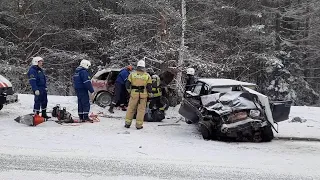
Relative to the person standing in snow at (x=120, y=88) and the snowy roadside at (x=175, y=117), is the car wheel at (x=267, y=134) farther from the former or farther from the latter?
the person standing in snow at (x=120, y=88)

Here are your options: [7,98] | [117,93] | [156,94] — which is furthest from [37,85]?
[156,94]

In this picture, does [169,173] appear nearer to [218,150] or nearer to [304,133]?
[218,150]

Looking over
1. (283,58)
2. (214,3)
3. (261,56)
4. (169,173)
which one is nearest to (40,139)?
(169,173)

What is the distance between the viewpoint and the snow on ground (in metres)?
6.77

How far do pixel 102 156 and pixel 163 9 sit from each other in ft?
38.9

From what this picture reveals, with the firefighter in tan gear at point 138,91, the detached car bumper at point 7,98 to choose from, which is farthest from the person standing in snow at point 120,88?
the detached car bumper at point 7,98

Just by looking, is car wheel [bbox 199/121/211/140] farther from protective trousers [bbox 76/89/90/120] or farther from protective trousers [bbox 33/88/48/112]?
protective trousers [bbox 33/88/48/112]

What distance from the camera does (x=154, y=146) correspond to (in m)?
7.79

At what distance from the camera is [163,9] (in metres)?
17.5

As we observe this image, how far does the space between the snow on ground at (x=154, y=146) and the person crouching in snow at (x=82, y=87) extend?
0.46 meters

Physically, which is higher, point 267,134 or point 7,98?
point 7,98

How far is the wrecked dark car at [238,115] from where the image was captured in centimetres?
852

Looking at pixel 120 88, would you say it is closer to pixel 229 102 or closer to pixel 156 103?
pixel 156 103

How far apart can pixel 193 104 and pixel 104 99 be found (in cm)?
446
